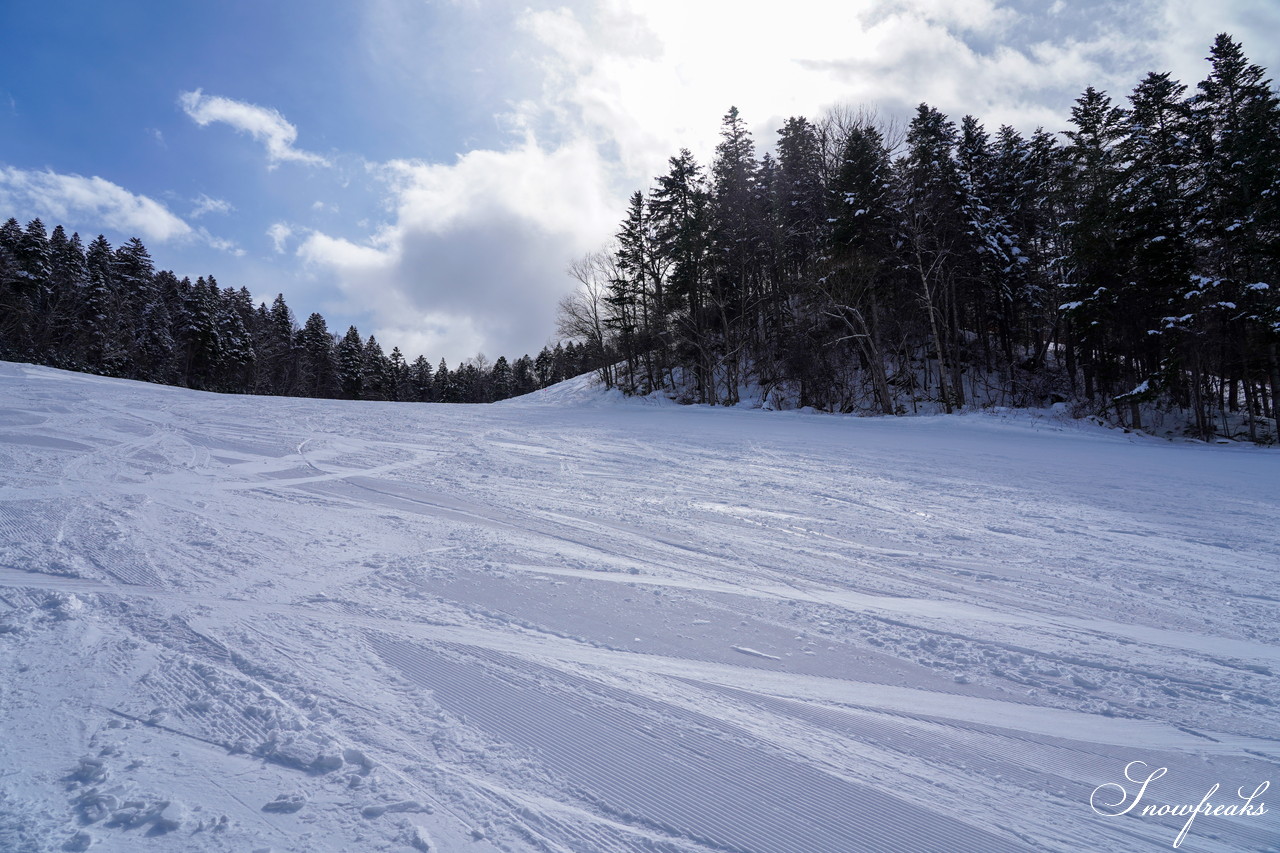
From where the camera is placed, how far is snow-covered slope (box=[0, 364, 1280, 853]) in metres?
1.87

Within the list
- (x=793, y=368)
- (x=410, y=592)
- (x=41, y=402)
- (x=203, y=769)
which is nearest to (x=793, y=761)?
(x=203, y=769)

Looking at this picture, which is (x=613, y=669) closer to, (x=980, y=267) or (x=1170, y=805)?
(x=1170, y=805)

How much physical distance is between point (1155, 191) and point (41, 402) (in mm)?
34216

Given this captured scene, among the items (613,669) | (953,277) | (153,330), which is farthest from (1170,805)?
(153,330)

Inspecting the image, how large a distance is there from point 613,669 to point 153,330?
2491 inches

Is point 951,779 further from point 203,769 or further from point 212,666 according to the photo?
point 212,666

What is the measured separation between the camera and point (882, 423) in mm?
17453

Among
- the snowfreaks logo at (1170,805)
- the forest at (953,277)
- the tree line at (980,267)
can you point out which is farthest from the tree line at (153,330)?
the snowfreaks logo at (1170,805)

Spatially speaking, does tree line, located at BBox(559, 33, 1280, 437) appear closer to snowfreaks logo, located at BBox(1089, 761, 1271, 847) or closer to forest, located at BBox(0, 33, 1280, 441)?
forest, located at BBox(0, 33, 1280, 441)

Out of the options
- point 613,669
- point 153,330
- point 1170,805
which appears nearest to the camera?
point 1170,805

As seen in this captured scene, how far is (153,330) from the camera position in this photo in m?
47.7

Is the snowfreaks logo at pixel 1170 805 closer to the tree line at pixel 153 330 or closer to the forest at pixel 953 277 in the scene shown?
the forest at pixel 953 277

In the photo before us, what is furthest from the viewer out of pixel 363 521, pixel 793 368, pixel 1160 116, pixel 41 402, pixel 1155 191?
pixel 793 368

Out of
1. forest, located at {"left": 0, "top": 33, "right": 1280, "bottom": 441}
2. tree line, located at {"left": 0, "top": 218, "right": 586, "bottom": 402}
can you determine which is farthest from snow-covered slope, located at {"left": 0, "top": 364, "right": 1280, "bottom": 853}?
tree line, located at {"left": 0, "top": 218, "right": 586, "bottom": 402}
